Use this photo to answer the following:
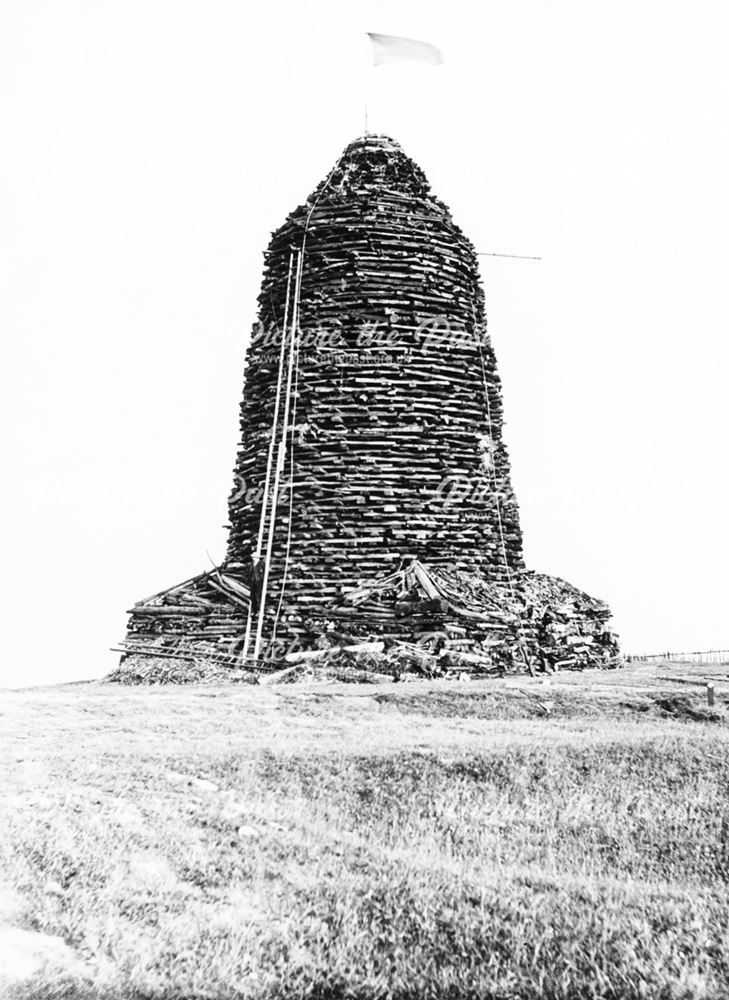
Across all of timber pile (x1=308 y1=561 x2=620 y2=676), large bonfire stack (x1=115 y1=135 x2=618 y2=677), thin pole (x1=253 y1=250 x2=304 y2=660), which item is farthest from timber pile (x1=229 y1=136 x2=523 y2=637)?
timber pile (x1=308 y1=561 x2=620 y2=676)

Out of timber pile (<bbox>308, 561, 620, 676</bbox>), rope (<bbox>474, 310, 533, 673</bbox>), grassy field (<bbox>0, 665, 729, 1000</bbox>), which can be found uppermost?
rope (<bbox>474, 310, 533, 673</bbox>)

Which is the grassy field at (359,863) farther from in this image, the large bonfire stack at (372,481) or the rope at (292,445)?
the rope at (292,445)

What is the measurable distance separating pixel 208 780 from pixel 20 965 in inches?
111

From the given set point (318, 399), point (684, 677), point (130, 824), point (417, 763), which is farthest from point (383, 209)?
point (130, 824)

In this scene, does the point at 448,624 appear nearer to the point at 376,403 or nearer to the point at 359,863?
the point at 376,403

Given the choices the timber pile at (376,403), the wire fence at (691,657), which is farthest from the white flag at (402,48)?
the wire fence at (691,657)

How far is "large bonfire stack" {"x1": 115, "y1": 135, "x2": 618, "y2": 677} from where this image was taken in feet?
55.9

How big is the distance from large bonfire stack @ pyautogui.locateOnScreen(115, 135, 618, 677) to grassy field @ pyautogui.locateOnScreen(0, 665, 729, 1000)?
23.2 ft

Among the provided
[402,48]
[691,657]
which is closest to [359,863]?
[402,48]

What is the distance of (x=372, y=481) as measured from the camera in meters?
18.9

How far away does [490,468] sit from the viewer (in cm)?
2009

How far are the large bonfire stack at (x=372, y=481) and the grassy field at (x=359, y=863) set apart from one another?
709 centimetres

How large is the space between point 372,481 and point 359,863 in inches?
518

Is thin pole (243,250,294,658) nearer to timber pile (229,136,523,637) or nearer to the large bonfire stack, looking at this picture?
the large bonfire stack
